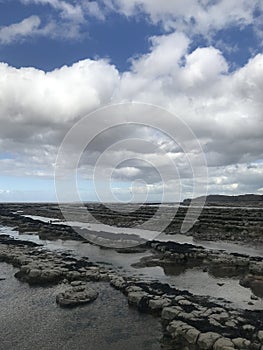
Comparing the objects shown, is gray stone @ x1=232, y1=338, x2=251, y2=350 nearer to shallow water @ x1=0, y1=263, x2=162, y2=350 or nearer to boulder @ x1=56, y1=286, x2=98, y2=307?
shallow water @ x1=0, y1=263, x2=162, y2=350

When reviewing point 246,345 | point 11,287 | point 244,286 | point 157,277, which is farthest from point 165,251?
point 246,345

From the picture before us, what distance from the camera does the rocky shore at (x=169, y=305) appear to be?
43.7ft

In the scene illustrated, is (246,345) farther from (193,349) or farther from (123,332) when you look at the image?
(123,332)

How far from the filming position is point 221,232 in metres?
52.9

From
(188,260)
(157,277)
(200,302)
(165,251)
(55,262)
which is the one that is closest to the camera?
(200,302)

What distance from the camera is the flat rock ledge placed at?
18562mm

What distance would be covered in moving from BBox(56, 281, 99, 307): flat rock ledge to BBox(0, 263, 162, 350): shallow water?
0.38m

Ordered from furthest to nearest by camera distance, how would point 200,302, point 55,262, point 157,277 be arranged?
point 55,262 → point 157,277 → point 200,302

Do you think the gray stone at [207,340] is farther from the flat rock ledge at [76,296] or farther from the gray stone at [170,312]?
the flat rock ledge at [76,296]

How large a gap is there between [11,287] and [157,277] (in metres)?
9.46

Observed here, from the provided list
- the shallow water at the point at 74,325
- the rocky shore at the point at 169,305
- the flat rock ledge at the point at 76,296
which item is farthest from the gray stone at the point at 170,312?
the flat rock ledge at the point at 76,296

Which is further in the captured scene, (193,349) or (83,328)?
(83,328)

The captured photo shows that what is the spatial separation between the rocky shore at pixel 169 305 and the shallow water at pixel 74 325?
62 centimetres

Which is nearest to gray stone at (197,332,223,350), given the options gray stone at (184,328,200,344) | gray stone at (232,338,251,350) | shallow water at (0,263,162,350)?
gray stone at (184,328,200,344)
